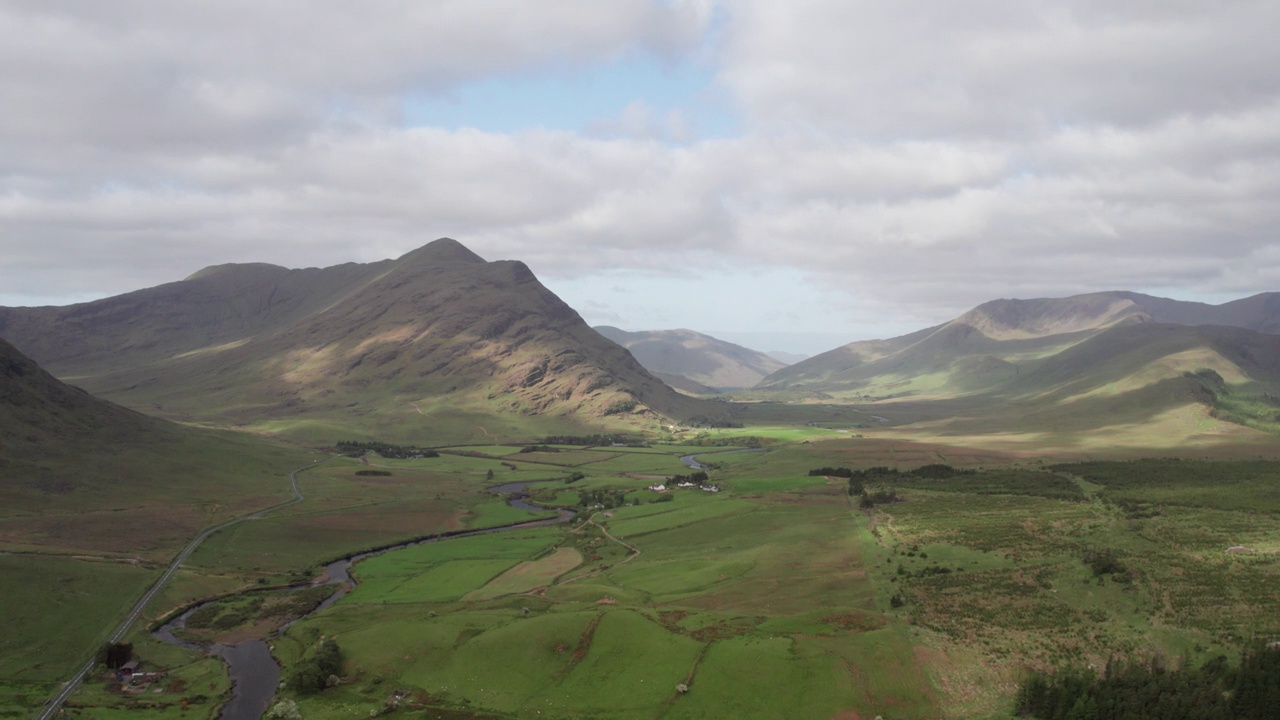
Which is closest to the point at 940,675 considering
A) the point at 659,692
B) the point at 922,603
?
the point at 922,603

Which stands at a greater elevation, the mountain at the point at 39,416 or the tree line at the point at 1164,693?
the mountain at the point at 39,416

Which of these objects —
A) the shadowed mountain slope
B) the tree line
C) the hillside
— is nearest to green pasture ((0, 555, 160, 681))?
the hillside

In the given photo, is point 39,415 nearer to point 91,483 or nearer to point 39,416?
point 39,416

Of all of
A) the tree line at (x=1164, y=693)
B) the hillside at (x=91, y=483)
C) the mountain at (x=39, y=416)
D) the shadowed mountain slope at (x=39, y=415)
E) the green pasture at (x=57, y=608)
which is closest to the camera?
the tree line at (x=1164, y=693)

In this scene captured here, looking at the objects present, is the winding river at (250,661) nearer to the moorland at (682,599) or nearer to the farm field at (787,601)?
the moorland at (682,599)

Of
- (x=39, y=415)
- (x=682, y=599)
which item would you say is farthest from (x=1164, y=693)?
(x=39, y=415)

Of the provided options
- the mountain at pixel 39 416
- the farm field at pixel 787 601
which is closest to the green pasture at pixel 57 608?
the farm field at pixel 787 601

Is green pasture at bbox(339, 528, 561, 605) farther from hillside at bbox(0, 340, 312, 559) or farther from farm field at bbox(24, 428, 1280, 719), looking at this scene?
hillside at bbox(0, 340, 312, 559)

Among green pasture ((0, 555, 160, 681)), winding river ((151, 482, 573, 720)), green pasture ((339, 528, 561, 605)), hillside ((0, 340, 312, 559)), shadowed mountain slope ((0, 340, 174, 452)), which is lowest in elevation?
winding river ((151, 482, 573, 720))

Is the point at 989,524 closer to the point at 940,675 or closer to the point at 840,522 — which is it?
the point at 840,522
